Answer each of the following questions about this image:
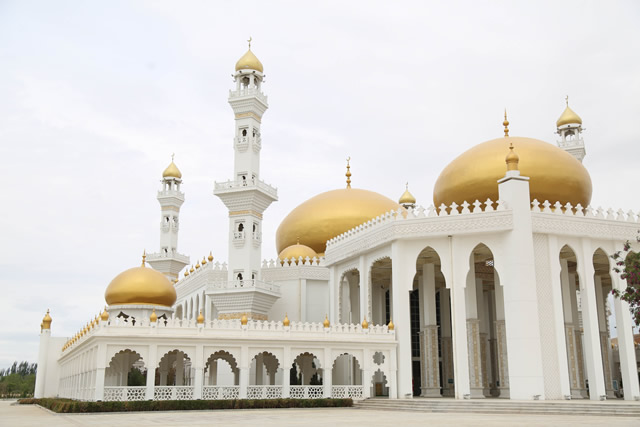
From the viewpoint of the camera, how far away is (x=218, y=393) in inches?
837

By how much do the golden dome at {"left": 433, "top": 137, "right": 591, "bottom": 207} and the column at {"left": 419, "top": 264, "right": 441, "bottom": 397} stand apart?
3.26m

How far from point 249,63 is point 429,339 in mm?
15342

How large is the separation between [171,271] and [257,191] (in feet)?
47.2

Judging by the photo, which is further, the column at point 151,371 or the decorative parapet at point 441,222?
the decorative parapet at point 441,222

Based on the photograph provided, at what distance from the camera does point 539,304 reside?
70.1 ft

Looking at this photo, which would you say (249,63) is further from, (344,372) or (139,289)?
(344,372)

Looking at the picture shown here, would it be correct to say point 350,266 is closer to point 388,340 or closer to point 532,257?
point 388,340

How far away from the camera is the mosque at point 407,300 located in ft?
68.8

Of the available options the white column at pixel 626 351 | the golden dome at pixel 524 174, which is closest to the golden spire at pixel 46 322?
the golden dome at pixel 524 174

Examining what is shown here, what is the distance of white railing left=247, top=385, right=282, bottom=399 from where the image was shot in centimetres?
2169

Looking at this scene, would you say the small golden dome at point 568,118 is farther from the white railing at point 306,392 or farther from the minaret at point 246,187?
the white railing at point 306,392

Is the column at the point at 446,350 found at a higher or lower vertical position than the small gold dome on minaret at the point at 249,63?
lower

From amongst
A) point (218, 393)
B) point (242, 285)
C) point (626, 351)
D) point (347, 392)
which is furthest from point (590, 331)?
point (242, 285)

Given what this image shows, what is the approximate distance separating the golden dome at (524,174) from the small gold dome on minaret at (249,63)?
1122 centimetres
